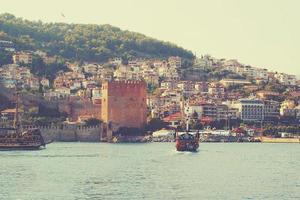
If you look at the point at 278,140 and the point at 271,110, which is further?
the point at 271,110

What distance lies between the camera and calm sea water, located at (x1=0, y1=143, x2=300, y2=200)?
87.2ft

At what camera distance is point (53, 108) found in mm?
75438

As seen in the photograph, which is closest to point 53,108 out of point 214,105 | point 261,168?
point 214,105

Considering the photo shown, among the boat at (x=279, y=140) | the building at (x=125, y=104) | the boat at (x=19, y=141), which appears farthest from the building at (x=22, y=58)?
the boat at (x=19, y=141)

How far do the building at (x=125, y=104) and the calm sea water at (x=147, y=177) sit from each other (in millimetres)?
26363

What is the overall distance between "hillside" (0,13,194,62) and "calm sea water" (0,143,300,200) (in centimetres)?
6405

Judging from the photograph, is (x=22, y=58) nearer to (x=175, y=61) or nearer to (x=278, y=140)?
(x=175, y=61)

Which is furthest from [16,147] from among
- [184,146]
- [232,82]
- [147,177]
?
[232,82]

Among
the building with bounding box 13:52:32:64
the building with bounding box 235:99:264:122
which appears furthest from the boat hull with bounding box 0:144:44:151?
the building with bounding box 13:52:32:64

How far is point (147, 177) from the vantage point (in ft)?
105

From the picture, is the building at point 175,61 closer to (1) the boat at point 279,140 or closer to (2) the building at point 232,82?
(2) the building at point 232,82

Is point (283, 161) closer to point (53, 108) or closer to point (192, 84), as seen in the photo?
point (53, 108)

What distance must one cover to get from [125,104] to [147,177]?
40.2 m

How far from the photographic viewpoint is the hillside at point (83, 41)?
10988cm
